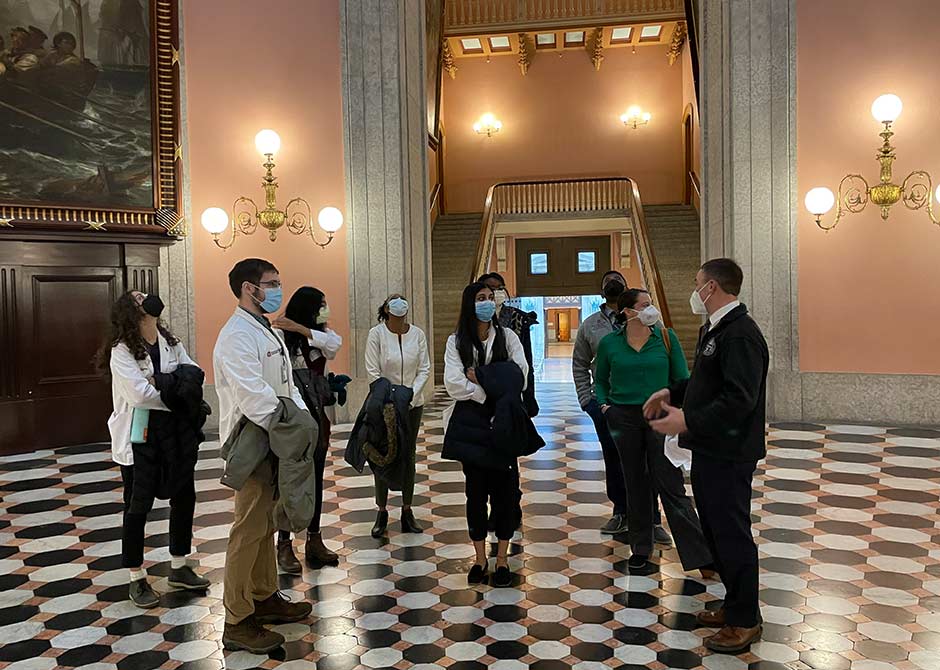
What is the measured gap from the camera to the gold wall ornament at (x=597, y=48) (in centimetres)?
2069

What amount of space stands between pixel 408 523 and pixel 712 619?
7.92 ft

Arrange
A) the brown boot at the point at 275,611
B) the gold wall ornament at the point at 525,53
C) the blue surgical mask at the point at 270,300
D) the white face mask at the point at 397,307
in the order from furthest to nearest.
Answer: the gold wall ornament at the point at 525,53 < the white face mask at the point at 397,307 < the brown boot at the point at 275,611 < the blue surgical mask at the point at 270,300

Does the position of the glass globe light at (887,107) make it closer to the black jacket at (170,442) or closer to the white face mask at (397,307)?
the white face mask at (397,307)

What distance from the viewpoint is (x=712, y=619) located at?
154 inches

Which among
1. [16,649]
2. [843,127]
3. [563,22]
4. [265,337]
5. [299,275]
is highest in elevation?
[563,22]

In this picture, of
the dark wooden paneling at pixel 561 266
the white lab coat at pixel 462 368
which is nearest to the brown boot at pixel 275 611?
the white lab coat at pixel 462 368

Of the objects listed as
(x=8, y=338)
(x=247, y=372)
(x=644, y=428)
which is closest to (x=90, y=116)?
(x=8, y=338)

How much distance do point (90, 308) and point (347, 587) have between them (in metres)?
6.57

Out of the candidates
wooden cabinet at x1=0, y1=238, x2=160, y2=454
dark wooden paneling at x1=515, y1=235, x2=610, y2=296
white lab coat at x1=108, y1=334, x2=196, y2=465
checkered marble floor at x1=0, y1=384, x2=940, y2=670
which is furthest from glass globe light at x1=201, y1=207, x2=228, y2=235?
dark wooden paneling at x1=515, y1=235, x2=610, y2=296

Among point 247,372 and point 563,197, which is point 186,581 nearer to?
point 247,372

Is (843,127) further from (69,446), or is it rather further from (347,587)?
(69,446)

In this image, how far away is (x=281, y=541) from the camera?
498 centimetres

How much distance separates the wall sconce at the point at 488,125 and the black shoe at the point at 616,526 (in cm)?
1798

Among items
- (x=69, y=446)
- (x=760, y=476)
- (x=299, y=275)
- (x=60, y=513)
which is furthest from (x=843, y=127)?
(x=69, y=446)
